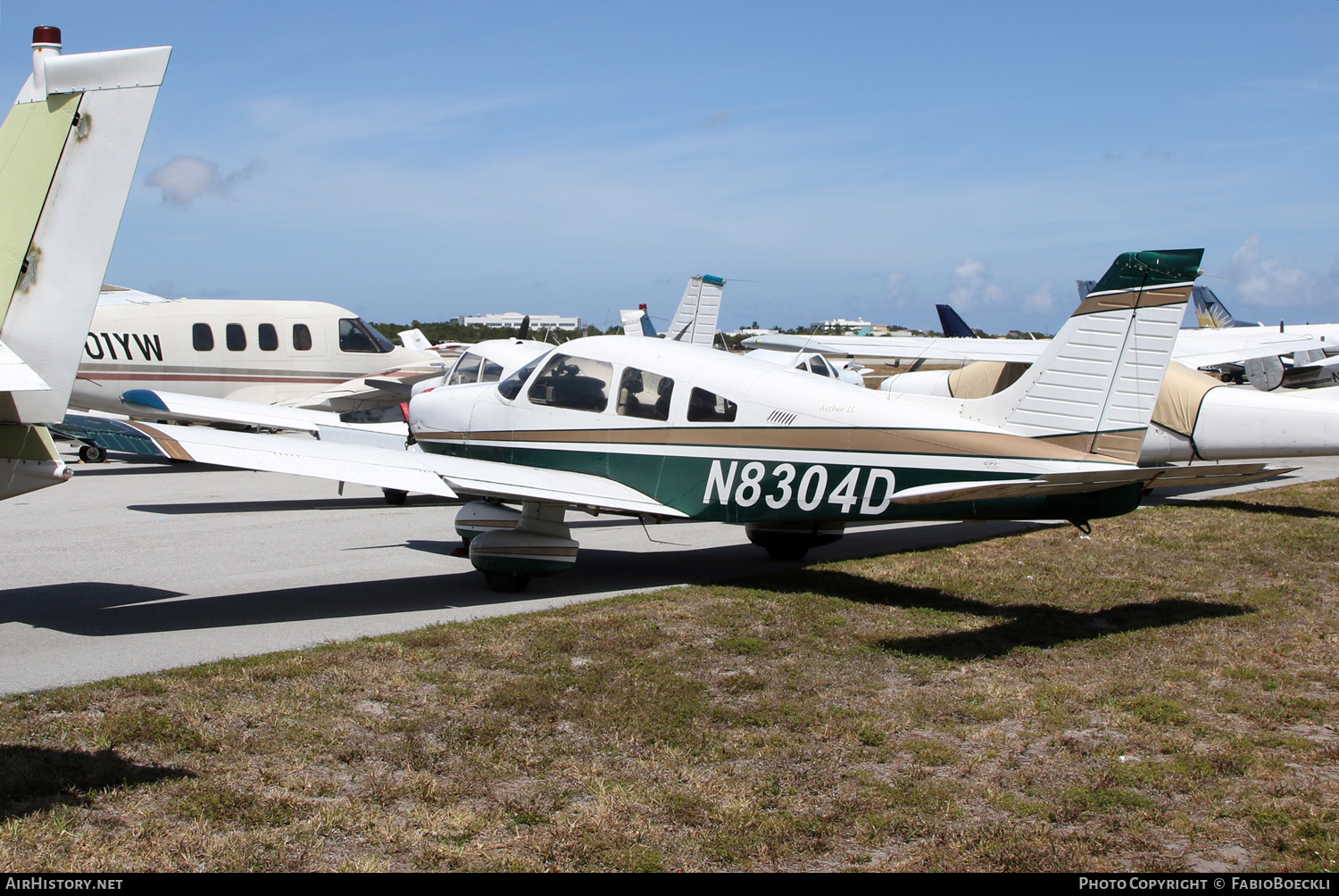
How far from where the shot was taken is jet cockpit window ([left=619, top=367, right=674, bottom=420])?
9.28 metres

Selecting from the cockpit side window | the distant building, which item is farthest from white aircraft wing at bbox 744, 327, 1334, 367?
the distant building

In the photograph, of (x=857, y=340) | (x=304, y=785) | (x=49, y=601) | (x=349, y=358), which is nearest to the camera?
(x=304, y=785)

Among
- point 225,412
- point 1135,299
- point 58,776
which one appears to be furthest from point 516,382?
point 225,412

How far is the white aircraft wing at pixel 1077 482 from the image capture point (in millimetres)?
6855

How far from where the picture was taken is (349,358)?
2055 centimetres

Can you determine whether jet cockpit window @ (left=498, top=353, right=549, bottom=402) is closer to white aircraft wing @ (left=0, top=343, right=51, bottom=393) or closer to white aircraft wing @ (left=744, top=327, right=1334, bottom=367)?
white aircraft wing @ (left=0, top=343, right=51, bottom=393)

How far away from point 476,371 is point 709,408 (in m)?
7.91

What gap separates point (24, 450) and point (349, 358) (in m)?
15.3

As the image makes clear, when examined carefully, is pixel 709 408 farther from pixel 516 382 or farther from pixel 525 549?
pixel 516 382

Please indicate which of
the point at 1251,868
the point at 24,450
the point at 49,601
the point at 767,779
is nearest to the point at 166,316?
the point at 49,601

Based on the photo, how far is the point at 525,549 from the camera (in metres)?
9.03

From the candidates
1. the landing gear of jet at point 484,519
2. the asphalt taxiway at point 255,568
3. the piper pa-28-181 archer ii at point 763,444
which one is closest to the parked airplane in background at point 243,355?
the asphalt taxiway at point 255,568

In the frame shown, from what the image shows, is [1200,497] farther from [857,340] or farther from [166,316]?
[166,316]

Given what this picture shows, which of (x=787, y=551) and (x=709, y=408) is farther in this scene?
(x=787, y=551)
